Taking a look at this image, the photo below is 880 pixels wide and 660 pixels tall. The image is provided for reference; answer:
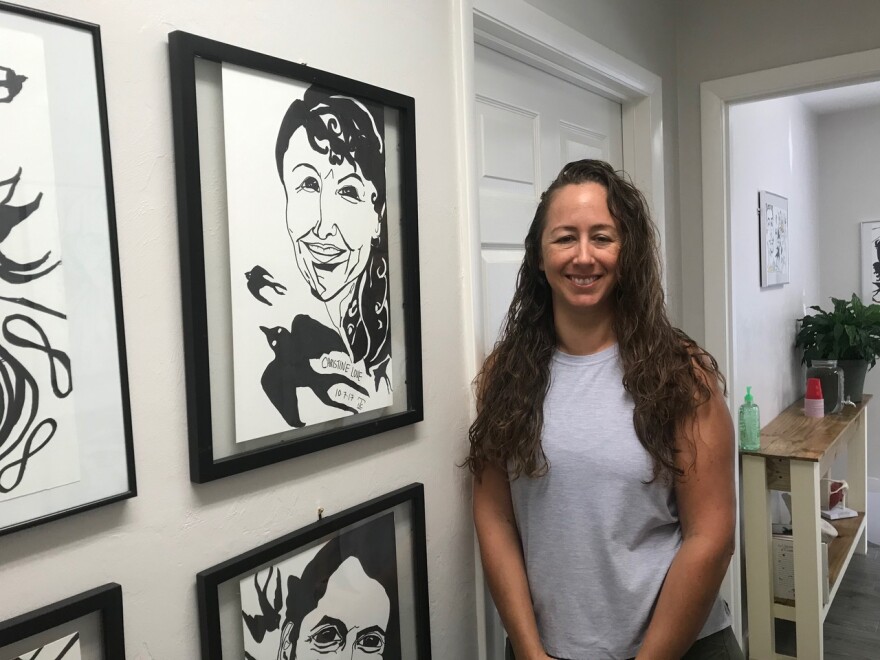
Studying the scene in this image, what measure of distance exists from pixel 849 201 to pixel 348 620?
4.18m

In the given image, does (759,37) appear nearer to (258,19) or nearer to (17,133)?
(258,19)

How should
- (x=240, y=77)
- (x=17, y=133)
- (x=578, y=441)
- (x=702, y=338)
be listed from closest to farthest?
(x=17, y=133) → (x=240, y=77) → (x=578, y=441) → (x=702, y=338)

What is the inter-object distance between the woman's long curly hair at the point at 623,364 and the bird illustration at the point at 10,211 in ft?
2.60

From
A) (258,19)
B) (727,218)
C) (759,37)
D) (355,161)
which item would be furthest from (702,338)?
(258,19)

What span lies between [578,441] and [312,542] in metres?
0.46

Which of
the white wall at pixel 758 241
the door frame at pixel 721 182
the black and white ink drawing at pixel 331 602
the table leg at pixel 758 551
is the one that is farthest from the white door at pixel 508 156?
the table leg at pixel 758 551

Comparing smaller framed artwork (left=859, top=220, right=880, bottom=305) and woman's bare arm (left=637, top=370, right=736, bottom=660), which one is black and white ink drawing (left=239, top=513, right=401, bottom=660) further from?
smaller framed artwork (left=859, top=220, right=880, bottom=305)

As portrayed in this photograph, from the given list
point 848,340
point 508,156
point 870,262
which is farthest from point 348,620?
point 870,262

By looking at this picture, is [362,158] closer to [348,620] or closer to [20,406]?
[20,406]

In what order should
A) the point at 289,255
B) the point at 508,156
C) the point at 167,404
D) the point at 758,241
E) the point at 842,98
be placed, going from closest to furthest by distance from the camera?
the point at 167,404
the point at 289,255
the point at 508,156
the point at 758,241
the point at 842,98

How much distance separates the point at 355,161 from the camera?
1.09 meters

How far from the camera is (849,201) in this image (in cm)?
423

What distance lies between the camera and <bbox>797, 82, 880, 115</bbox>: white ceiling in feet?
12.0

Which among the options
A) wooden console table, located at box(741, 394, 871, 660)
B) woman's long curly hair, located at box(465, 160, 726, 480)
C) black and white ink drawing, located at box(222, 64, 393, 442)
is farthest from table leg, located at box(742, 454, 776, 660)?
black and white ink drawing, located at box(222, 64, 393, 442)
